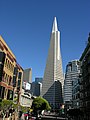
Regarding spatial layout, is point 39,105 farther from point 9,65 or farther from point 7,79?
point 7,79

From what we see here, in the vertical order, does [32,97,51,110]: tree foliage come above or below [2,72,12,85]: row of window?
below

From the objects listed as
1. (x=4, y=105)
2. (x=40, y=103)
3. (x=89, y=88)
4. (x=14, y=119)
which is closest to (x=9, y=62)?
(x=4, y=105)

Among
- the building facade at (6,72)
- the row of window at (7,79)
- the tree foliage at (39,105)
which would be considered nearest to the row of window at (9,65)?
the building facade at (6,72)

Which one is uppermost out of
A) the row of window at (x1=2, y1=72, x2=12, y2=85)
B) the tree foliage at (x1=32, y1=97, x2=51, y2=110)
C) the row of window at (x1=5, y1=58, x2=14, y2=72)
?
the row of window at (x1=5, y1=58, x2=14, y2=72)

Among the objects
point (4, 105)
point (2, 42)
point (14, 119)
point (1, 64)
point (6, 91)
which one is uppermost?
point (2, 42)

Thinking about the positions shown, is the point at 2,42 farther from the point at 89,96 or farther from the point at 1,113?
the point at 89,96

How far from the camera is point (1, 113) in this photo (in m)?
45.7

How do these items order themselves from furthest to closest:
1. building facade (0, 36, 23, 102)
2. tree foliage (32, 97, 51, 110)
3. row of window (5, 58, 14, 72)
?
tree foliage (32, 97, 51, 110) < row of window (5, 58, 14, 72) < building facade (0, 36, 23, 102)

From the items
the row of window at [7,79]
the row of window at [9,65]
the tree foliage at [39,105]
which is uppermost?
the row of window at [9,65]

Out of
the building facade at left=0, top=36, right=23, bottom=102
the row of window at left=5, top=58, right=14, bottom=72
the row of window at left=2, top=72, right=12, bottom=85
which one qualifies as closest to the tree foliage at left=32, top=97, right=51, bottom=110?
the building facade at left=0, top=36, right=23, bottom=102

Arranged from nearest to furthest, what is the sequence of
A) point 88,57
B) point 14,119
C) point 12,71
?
point 12,71 < point 14,119 < point 88,57

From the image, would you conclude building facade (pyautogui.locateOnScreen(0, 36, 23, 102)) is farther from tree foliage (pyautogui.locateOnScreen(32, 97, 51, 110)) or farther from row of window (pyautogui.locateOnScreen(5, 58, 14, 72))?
tree foliage (pyautogui.locateOnScreen(32, 97, 51, 110))

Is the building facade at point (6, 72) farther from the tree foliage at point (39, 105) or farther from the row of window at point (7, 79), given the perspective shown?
the tree foliage at point (39, 105)

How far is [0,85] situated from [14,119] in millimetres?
21941
